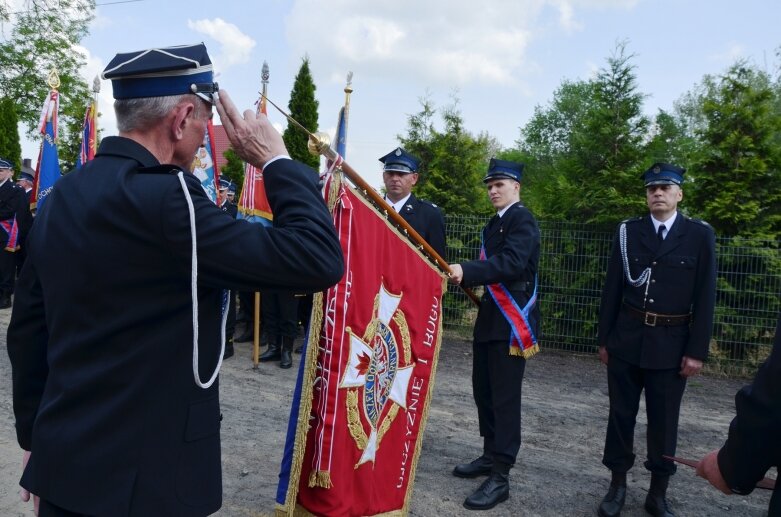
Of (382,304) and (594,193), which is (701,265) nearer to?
(382,304)

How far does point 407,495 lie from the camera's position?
306cm

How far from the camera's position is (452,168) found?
1000 centimetres

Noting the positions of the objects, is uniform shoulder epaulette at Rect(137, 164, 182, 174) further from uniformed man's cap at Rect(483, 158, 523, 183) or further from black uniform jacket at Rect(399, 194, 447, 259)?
black uniform jacket at Rect(399, 194, 447, 259)

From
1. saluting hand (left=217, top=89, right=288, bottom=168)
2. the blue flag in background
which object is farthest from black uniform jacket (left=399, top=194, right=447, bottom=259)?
the blue flag in background

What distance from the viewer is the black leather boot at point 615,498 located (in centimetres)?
356

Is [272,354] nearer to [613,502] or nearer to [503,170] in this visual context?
[503,170]

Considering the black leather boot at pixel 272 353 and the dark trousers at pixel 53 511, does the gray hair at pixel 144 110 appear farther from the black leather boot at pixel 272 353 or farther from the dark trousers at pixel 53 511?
the black leather boot at pixel 272 353

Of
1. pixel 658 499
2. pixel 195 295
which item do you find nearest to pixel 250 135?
pixel 195 295

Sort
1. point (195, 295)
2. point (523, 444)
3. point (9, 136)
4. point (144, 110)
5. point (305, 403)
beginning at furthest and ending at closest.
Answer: point (9, 136) → point (523, 444) → point (305, 403) → point (144, 110) → point (195, 295)

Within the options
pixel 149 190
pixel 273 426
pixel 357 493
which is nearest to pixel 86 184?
pixel 149 190

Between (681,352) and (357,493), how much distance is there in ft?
7.02

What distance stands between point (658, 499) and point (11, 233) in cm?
1023

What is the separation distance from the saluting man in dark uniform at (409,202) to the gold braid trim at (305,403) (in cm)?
282

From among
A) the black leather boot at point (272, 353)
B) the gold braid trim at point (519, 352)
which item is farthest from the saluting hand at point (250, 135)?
the black leather boot at point (272, 353)
